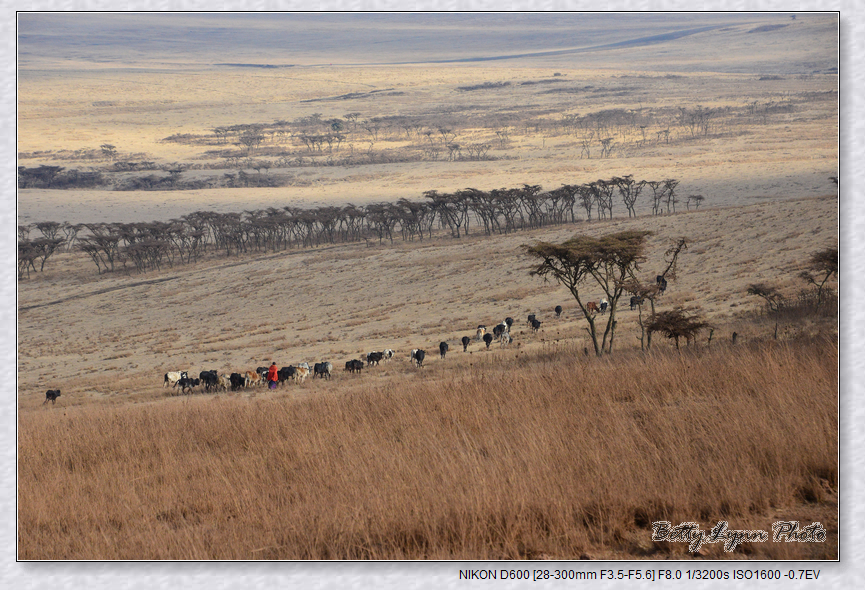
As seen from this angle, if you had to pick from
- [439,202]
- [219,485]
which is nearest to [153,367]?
[219,485]

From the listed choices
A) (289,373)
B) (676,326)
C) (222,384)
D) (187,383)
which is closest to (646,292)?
(676,326)

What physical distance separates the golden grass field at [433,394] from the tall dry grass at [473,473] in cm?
2

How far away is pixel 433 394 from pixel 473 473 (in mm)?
2404

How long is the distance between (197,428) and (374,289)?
119 ft

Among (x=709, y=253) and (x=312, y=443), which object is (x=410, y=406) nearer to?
(x=312, y=443)

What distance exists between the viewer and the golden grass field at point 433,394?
13.9 ft

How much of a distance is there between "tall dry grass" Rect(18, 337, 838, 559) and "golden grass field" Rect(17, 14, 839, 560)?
0.07ft

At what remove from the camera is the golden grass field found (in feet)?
13.9

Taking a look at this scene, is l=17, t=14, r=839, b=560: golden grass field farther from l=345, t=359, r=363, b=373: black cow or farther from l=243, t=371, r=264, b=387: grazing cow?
l=243, t=371, r=264, b=387: grazing cow

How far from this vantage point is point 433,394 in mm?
6934

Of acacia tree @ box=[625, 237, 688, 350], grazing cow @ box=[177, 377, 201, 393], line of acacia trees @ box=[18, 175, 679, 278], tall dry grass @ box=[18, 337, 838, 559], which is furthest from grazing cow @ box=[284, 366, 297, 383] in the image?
line of acacia trees @ box=[18, 175, 679, 278]

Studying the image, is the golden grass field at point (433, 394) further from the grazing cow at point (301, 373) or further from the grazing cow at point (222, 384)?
the grazing cow at point (301, 373)

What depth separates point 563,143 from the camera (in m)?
117

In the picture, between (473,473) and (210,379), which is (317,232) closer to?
(210,379)
